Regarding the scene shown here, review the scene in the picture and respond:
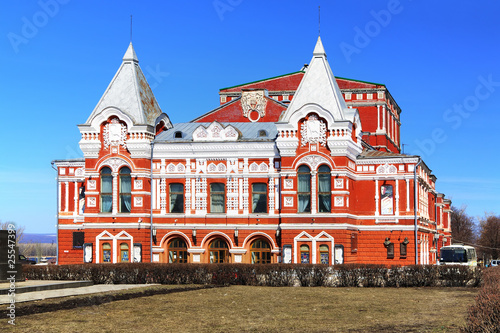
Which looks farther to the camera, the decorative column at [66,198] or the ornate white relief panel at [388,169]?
the decorative column at [66,198]

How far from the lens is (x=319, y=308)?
22141 mm

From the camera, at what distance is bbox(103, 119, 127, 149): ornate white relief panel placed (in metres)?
45.7

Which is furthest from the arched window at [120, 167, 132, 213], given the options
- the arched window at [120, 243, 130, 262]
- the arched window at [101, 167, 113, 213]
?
the arched window at [120, 243, 130, 262]

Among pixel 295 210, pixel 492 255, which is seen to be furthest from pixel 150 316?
pixel 492 255

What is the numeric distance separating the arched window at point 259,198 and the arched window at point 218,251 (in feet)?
9.98

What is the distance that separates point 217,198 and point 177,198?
2715mm

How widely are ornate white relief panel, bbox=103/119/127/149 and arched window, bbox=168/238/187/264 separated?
7.20 m

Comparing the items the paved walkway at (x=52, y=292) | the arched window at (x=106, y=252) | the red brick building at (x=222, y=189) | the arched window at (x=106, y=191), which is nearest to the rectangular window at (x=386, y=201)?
the red brick building at (x=222, y=189)

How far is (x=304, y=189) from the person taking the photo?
43.8 meters

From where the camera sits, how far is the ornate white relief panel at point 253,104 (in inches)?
2132

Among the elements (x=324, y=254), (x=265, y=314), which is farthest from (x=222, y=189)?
(x=265, y=314)

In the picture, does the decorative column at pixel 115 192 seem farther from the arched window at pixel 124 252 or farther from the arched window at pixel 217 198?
the arched window at pixel 217 198

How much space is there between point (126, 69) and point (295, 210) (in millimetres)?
15984

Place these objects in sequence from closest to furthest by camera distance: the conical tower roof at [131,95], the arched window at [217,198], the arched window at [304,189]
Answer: the arched window at [304,189] → the arched window at [217,198] → the conical tower roof at [131,95]
